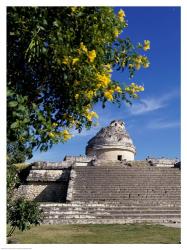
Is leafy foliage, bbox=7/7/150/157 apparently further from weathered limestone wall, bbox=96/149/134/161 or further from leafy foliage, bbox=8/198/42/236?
weathered limestone wall, bbox=96/149/134/161

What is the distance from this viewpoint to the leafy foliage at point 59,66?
4.88 m

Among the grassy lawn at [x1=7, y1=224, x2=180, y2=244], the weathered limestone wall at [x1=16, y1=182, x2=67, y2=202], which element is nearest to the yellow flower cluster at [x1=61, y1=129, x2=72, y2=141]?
the grassy lawn at [x1=7, y1=224, x2=180, y2=244]

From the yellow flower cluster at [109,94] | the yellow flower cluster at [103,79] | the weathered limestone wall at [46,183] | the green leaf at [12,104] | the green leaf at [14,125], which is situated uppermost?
the yellow flower cluster at [103,79]

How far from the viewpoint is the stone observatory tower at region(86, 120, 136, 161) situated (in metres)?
31.9

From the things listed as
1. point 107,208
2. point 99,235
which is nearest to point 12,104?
point 99,235

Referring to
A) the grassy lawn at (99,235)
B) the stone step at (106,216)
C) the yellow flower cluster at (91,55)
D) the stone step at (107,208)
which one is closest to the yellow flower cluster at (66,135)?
the yellow flower cluster at (91,55)

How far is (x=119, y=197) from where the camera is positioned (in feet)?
63.4

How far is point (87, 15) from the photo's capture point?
17.1 ft

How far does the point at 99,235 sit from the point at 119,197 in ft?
23.8

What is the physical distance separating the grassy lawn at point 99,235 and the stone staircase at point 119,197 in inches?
73.0

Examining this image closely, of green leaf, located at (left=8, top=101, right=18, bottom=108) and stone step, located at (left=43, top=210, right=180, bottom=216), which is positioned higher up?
green leaf, located at (left=8, top=101, right=18, bottom=108)

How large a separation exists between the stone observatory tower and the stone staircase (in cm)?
719

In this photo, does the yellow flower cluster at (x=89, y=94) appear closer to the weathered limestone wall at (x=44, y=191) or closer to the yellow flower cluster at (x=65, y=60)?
the yellow flower cluster at (x=65, y=60)
